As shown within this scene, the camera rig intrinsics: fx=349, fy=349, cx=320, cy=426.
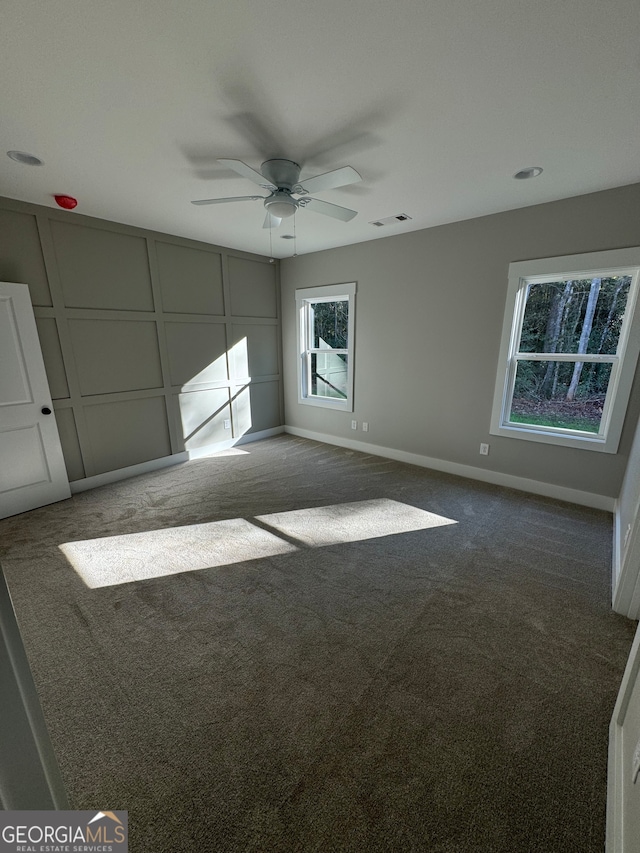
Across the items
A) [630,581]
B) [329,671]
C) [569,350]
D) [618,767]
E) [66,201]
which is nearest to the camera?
[618,767]

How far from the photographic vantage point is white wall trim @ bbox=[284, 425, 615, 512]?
10.5ft

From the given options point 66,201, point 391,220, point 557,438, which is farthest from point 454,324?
point 66,201

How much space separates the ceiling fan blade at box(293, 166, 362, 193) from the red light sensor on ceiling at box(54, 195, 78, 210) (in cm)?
202

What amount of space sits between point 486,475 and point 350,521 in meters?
1.75

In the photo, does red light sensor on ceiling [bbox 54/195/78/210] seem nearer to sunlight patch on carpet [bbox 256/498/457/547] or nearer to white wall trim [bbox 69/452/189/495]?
white wall trim [bbox 69/452/189/495]

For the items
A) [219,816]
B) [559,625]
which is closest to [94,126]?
[219,816]

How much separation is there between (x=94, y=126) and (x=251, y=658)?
3.01m

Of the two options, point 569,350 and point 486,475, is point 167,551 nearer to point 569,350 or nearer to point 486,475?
point 486,475

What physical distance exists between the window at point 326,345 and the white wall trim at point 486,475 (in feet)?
1.79

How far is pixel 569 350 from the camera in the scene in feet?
10.5

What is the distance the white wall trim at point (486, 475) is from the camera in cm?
321

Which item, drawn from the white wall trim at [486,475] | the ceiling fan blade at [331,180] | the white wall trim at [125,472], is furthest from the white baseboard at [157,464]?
the ceiling fan blade at [331,180]

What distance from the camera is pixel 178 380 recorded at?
170 inches

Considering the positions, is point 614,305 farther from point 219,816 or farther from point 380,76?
point 219,816
